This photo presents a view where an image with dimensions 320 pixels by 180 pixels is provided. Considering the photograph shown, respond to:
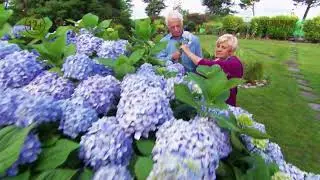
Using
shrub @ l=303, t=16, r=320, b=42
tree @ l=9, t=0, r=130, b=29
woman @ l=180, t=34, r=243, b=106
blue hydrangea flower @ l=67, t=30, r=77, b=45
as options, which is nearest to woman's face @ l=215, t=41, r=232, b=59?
woman @ l=180, t=34, r=243, b=106

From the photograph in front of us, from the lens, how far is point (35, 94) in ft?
4.29

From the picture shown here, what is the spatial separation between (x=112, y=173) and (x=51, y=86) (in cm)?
45

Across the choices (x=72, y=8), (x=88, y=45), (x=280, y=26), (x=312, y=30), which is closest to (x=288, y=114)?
(x=72, y=8)

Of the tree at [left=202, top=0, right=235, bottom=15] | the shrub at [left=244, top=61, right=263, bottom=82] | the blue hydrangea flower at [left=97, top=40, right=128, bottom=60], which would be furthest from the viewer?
the tree at [left=202, top=0, right=235, bottom=15]

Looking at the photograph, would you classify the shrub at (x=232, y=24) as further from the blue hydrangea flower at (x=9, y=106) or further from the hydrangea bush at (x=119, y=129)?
the blue hydrangea flower at (x=9, y=106)

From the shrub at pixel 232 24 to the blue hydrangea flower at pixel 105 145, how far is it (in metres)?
28.5

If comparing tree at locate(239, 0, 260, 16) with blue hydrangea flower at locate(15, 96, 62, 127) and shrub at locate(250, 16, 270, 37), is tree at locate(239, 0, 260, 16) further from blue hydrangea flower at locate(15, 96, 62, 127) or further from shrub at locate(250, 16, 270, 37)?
blue hydrangea flower at locate(15, 96, 62, 127)

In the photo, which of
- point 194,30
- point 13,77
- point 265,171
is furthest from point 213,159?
point 194,30

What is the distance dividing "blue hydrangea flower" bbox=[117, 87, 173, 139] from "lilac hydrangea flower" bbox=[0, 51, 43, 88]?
0.35 meters

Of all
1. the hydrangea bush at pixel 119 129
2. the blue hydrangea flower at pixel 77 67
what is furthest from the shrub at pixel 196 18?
the hydrangea bush at pixel 119 129

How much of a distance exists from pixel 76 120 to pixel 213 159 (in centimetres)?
37

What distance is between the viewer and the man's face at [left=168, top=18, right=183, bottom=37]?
4438 mm

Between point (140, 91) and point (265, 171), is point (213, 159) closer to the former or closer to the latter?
point (265, 171)

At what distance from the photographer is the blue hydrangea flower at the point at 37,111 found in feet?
3.70
